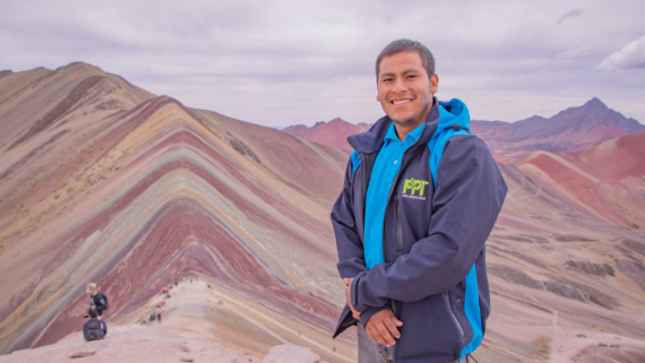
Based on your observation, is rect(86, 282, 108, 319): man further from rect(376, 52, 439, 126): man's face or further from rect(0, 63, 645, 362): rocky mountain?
rect(376, 52, 439, 126): man's face

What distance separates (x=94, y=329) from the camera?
5.49 meters

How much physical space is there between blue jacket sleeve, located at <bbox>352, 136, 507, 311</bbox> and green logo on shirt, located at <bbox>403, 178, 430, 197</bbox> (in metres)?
0.09

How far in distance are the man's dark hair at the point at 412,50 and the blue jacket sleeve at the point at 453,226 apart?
1.55 ft

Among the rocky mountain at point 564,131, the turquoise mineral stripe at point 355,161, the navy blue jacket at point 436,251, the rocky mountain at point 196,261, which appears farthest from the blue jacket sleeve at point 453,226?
the rocky mountain at point 564,131

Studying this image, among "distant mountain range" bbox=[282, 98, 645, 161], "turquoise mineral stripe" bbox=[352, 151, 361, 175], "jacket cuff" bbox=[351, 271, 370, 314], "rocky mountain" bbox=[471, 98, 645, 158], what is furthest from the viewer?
"rocky mountain" bbox=[471, 98, 645, 158]

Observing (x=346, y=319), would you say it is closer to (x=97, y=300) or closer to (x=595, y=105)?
(x=97, y=300)

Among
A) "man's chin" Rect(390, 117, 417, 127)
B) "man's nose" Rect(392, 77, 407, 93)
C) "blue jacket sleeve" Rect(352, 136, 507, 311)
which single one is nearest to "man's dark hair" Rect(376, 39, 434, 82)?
"man's nose" Rect(392, 77, 407, 93)

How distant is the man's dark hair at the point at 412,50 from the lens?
1.99 meters

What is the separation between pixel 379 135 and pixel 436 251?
0.84m

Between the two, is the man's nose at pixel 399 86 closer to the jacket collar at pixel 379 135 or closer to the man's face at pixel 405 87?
the man's face at pixel 405 87

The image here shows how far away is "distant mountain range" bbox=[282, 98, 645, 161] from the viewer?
9362cm

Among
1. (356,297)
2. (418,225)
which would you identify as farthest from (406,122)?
(356,297)

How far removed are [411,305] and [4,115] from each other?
5268 centimetres

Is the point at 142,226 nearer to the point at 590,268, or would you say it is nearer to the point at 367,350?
the point at 367,350
